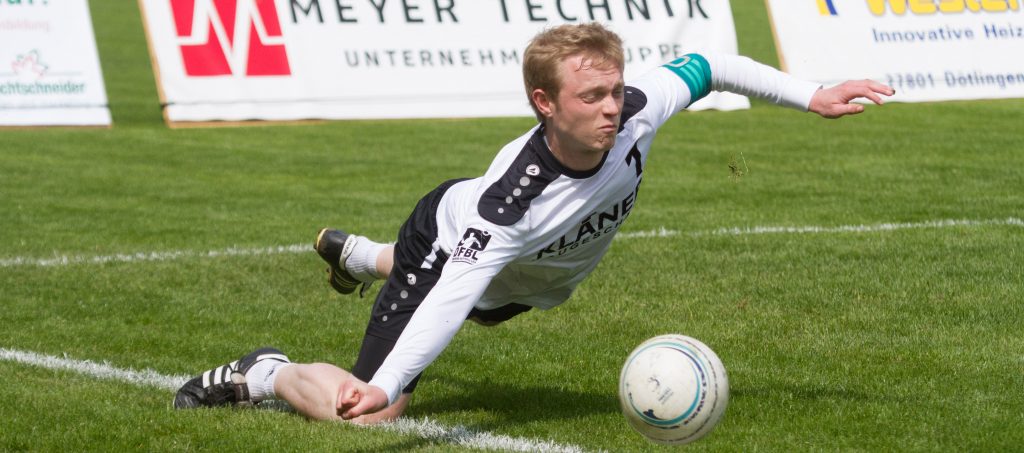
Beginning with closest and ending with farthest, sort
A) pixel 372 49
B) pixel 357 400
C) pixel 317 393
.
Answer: pixel 357 400 < pixel 317 393 < pixel 372 49

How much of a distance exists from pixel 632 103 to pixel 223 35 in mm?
11184

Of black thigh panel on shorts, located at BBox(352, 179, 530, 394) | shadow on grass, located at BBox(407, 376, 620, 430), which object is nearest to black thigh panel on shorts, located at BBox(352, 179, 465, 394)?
black thigh panel on shorts, located at BBox(352, 179, 530, 394)

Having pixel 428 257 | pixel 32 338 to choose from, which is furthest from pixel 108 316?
pixel 428 257

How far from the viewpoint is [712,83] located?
6.76 meters

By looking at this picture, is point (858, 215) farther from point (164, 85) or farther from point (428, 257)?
point (164, 85)

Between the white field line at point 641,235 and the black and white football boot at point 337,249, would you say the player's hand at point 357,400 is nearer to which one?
the black and white football boot at point 337,249

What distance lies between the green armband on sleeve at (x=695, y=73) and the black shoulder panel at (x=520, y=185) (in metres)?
1.08

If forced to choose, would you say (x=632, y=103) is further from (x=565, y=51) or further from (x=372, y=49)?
(x=372, y=49)

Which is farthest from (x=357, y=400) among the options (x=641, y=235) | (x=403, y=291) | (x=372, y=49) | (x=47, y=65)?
(x=47, y=65)

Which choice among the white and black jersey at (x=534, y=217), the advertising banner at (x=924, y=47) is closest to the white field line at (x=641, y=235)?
the white and black jersey at (x=534, y=217)

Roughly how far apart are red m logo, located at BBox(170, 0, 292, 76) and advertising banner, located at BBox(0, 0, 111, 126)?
1323 millimetres

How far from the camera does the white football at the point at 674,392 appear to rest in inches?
211

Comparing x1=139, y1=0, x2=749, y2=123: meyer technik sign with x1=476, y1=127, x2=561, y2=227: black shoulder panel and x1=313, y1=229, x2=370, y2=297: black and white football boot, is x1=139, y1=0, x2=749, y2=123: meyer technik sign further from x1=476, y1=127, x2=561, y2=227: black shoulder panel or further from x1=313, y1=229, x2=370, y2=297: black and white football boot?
x1=476, y1=127, x2=561, y2=227: black shoulder panel

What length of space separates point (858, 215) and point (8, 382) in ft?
24.4
